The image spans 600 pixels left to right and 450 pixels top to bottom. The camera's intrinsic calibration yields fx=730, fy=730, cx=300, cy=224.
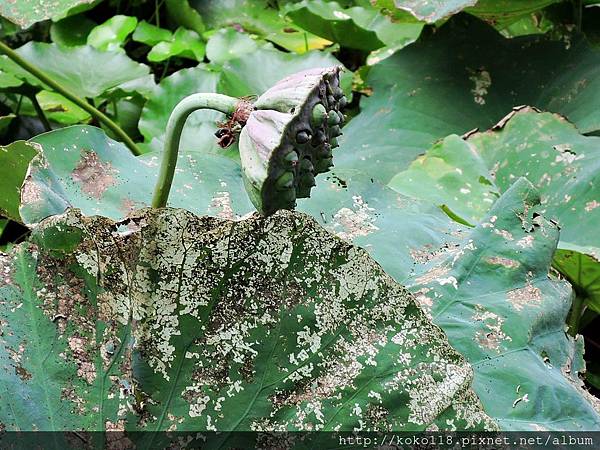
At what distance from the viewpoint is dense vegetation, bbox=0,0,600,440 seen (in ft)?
2.36

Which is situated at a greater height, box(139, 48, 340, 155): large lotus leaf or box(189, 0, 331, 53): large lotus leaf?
box(139, 48, 340, 155): large lotus leaf

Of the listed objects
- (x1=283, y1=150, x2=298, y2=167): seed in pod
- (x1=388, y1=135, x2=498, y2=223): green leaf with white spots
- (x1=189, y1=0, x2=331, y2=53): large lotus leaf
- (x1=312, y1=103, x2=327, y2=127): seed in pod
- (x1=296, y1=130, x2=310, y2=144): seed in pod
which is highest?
(x1=312, y1=103, x2=327, y2=127): seed in pod

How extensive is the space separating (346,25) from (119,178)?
107 centimetres

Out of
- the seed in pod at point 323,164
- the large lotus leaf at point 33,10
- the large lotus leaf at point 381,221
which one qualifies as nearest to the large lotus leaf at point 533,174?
the large lotus leaf at point 381,221

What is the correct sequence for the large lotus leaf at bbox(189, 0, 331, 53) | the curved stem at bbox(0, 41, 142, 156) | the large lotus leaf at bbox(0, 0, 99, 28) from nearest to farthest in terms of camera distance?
the curved stem at bbox(0, 41, 142, 156), the large lotus leaf at bbox(0, 0, 99, 28), the large lotus leaf at bbox(189, 0, 331, 53)

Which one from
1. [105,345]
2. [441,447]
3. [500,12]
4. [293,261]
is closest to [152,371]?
[105,345]

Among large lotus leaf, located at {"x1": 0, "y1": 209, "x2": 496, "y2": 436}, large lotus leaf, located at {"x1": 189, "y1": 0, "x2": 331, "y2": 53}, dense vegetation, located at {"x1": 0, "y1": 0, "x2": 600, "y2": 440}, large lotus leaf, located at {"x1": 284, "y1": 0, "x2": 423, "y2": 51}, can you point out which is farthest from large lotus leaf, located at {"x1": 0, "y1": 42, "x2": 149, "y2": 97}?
large lotus leaf, located at {"x1": 0, "y1": 209, "x2": 496, "y2": 436}

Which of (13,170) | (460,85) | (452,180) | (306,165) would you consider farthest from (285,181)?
(460,85)

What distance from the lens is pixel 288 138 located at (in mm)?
693

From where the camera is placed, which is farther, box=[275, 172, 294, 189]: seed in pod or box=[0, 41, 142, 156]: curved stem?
box=[0, 41, 142, 156]: curved stem

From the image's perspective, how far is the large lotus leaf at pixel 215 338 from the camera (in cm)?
72

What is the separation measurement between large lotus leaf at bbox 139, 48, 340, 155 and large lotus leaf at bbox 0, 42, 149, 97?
0.11 meters

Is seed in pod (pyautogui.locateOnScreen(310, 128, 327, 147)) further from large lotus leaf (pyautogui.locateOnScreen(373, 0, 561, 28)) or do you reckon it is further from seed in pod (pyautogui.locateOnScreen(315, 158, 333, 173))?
large lotus leaf (pyautogui.locateOnScreen(373, 0, 561, 28))

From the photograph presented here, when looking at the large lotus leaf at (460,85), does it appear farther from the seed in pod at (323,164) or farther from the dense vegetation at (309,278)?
the seed in pod at (323,164)
